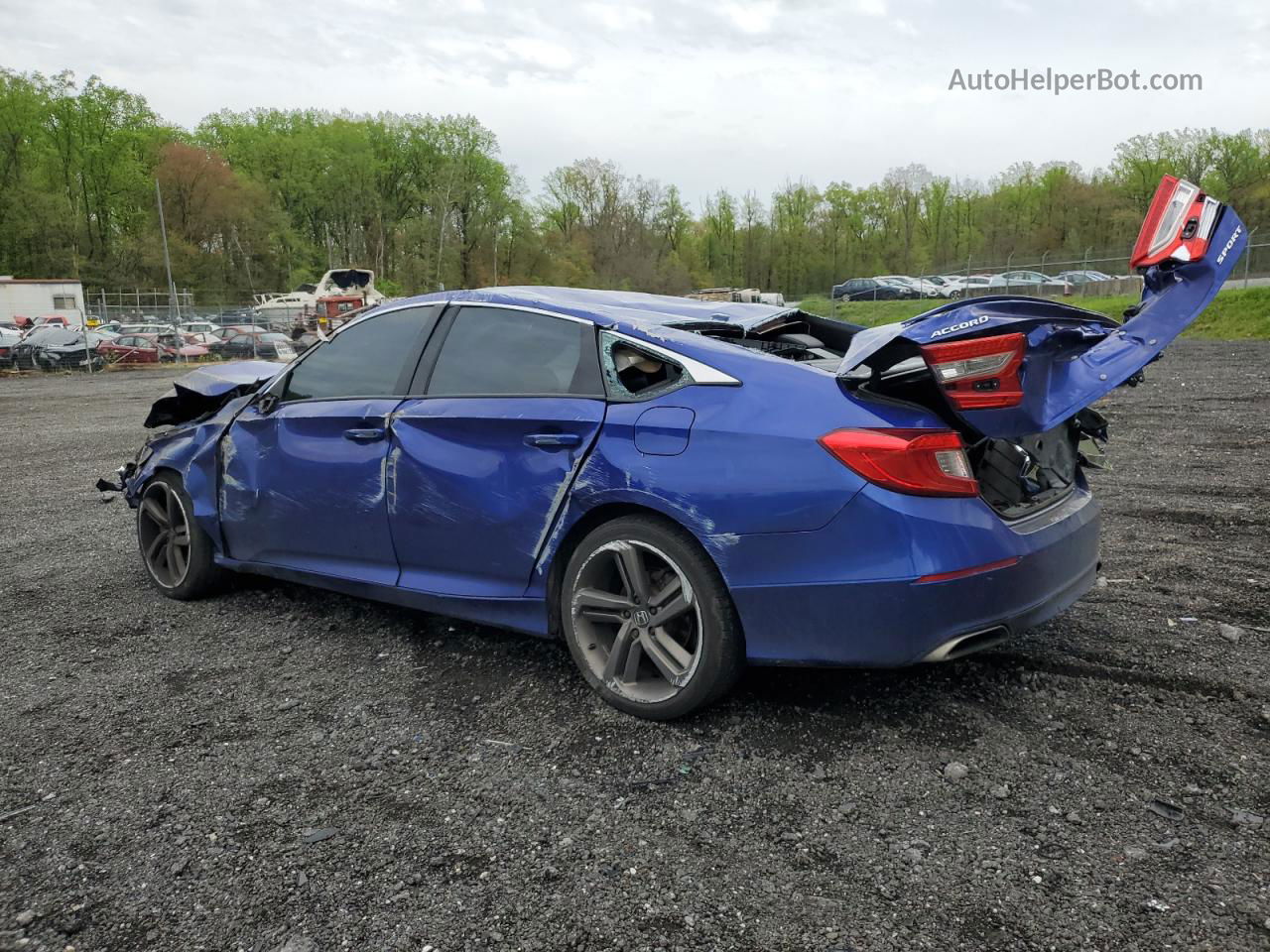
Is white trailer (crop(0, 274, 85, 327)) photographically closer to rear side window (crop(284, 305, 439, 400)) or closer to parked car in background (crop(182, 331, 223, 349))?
parked car in background (crop(182, 331, 223, 349))

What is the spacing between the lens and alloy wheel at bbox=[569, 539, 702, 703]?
311 centimetres

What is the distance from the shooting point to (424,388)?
12.6 feet

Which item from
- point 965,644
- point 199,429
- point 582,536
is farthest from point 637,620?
point 199,429

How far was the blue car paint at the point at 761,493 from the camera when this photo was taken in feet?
9.08

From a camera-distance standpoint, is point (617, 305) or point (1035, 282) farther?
point (1035, 282)

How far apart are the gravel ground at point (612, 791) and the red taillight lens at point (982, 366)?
111 centimetres

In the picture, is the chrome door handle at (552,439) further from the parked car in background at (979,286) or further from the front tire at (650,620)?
the parked car in background at (979,286)

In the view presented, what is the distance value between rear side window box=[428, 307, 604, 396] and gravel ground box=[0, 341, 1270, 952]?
112 centimetres

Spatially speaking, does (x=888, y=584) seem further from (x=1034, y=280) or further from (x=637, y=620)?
(x=1034, y=280)

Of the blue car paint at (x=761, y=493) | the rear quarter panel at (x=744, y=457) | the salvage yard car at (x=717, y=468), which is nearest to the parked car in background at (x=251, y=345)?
the salvage yard car at (x=717, y=468)

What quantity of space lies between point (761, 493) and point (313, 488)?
7.06 feet

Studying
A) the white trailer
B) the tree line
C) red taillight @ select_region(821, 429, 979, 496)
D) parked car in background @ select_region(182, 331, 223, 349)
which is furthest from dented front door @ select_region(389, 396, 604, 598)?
the tree line

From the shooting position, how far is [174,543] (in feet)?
16.0

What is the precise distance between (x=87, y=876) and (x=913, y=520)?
2421 mm
